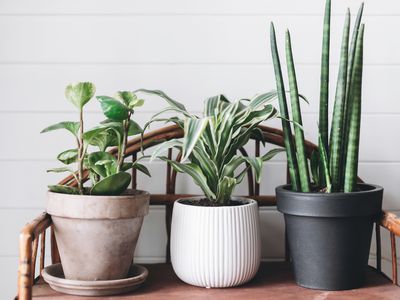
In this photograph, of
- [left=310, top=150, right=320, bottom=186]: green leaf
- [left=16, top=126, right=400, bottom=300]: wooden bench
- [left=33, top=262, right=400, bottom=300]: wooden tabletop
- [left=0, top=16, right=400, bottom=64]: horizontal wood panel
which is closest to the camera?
[left=16, top=126, right=400, bottom=300]: wooden bench

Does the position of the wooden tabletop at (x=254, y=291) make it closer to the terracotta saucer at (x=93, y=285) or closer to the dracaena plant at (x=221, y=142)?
the terracotta saucer at (x=93, y=285)

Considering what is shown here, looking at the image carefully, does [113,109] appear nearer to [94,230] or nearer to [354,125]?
[94,230]

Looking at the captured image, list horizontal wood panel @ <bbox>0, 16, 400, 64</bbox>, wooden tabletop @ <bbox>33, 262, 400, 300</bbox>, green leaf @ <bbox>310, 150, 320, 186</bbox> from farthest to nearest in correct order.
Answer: horizontal wood panel @ <bbox>0, 16, 400, 64</bbox>
green leaf @ <bbox>310, 150, 320, 186</bbox>
wooden tabletop @ <bbox>33, 262, 400, 300</bbox>

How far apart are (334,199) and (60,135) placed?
747 millimetres

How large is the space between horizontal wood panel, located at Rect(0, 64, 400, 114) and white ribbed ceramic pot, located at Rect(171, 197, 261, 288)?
0.40 meters

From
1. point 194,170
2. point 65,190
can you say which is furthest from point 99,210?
point 194,170

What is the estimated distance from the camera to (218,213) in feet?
3.71

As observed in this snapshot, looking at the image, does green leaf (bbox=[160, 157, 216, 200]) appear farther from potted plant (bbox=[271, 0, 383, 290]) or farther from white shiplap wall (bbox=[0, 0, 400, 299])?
white shiplap wall (bbox=[0, 0, 400, 299])

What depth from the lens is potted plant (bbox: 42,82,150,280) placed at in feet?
3.52

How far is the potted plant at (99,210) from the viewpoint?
1073mm

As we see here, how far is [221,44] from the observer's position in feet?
4.75

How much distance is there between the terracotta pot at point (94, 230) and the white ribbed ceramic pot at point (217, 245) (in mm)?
114

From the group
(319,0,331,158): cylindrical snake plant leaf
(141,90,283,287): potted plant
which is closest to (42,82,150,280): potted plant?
(141,90,283,287): potted plant

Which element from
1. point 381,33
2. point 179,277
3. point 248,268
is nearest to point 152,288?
point 179,277
